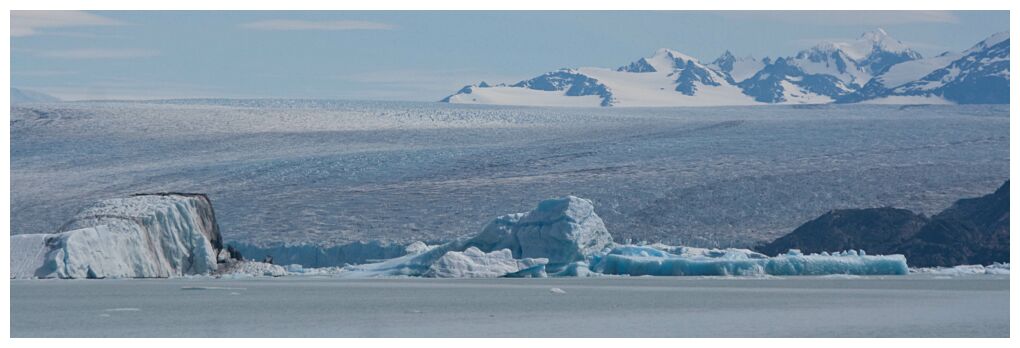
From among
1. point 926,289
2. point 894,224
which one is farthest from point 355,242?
point 926,289

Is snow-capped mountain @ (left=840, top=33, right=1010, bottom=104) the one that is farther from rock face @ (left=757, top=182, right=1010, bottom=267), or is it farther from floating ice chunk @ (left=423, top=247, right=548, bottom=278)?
floating ice chunk @ (left=423, top=247, right=548, bottom=278)

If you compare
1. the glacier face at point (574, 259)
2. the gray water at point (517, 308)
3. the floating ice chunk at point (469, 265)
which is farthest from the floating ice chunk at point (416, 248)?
the gray water at point (517, 308)

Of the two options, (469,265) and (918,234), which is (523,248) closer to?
(469,265)

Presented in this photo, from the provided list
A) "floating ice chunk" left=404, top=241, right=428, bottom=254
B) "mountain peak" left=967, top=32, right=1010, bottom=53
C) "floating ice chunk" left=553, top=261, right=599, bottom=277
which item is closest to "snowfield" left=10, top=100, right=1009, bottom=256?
"floating ice chunk" left=404, top=241, right=428, bottom=254

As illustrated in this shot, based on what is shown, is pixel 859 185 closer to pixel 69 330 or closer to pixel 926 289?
pixel 926 289
